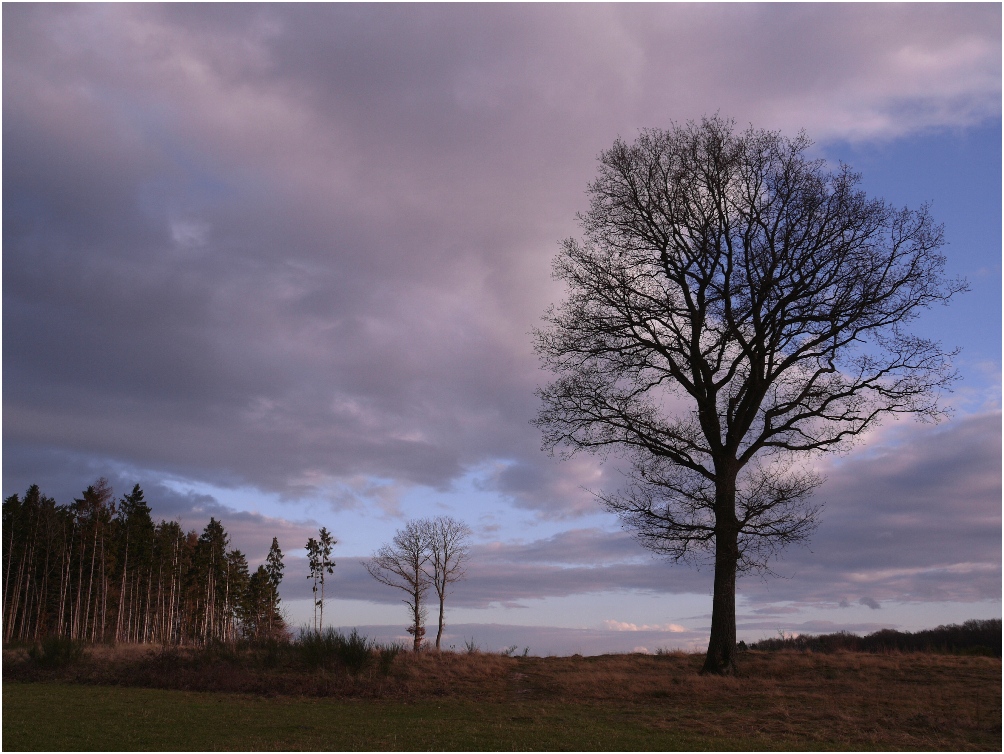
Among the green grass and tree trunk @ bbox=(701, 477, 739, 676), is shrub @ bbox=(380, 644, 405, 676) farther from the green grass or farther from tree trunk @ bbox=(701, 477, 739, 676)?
tree trunk @ bbox=(701, 477, 739, 676)

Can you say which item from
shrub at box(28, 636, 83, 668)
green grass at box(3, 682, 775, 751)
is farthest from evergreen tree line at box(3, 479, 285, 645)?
green grass at box(3, 682, 775, 751)

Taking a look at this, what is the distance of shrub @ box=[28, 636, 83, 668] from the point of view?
966 inches

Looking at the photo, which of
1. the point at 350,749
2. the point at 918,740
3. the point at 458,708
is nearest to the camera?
the point at 350,749

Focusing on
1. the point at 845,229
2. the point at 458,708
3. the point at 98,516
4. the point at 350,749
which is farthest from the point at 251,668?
the point at 98,516

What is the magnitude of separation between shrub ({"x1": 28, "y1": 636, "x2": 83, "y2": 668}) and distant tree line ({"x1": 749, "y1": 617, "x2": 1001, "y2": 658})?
78.2ft

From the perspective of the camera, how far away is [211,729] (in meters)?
12.2

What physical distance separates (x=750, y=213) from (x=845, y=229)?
260cm

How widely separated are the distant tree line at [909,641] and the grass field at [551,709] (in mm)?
3528

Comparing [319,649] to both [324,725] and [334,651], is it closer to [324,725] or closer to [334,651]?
[334,651]

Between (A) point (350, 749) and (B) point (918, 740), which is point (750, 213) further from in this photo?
(A) point (350, 749)

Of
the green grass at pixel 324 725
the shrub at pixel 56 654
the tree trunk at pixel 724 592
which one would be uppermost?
the tree trunk at pixel 724 592

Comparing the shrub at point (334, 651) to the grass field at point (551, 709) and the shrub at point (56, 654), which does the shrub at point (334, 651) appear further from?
the shrub at point (56, 654)

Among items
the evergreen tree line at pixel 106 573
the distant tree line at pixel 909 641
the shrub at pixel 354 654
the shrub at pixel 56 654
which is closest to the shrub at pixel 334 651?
the shrub at pixel 354 654

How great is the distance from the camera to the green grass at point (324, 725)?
1076cm
